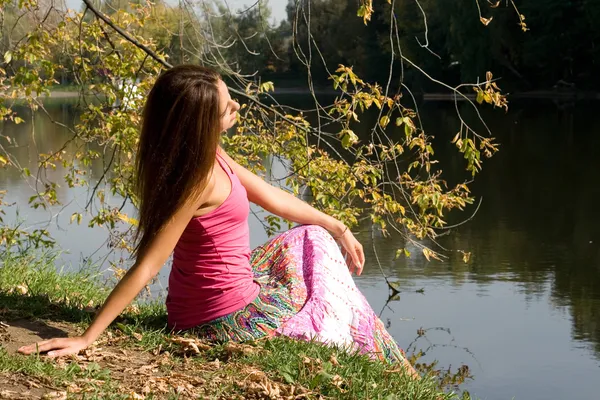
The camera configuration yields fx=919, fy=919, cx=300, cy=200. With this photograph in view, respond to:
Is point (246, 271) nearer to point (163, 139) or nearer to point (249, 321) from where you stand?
point (249, 321)

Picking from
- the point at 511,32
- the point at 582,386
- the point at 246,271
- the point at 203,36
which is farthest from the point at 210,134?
the point at 511,32

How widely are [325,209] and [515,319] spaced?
234cm

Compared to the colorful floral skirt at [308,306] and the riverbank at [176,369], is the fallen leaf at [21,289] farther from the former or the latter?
the colorful floral skirt at [308,306]

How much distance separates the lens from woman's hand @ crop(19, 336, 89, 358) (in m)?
2.79

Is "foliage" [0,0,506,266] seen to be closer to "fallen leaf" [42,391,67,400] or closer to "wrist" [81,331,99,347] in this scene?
"wrist" [81,331,99,347]

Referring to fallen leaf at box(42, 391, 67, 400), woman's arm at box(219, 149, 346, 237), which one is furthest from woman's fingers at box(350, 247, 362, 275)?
fallen leaf at box(42, 391, 67, 400)

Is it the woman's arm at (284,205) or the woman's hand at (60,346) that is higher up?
the woman's arm at (284,205)

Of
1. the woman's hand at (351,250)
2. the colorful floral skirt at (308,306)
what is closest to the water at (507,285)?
the woman's hand at (351,250)

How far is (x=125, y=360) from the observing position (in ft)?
9.48

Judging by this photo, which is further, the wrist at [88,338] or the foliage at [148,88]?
the foliage at [148,88]

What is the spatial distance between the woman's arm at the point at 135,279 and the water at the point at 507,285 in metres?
2.97

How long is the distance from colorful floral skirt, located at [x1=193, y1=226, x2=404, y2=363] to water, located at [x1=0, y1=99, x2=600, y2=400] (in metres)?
2.61

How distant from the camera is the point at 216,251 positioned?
2.92 m

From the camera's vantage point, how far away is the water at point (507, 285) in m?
6.05
